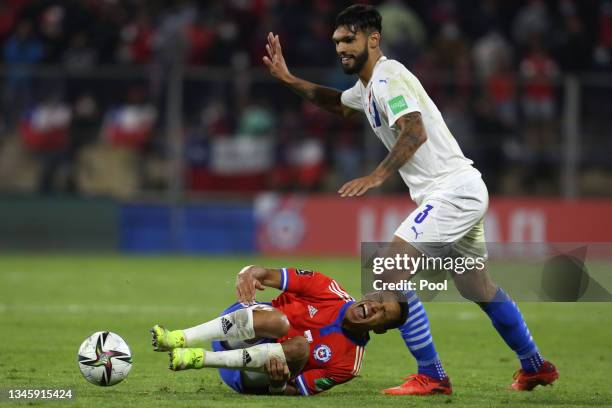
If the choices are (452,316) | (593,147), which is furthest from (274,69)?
(593,147)

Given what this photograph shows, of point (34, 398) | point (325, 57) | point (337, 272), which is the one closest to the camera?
point (34, 398)

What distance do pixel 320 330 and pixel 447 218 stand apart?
1060mm

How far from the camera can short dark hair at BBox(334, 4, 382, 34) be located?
24.2 feet

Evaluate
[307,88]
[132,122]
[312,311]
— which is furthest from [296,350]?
[132,122]

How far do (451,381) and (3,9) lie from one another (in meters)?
14.8

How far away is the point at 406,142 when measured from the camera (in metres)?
7.04

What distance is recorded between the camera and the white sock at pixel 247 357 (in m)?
6.91

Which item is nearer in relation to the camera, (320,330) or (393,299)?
(393,299)

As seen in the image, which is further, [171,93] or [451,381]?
[171,93]

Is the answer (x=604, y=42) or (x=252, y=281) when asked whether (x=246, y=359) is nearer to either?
(x=252, y=281)

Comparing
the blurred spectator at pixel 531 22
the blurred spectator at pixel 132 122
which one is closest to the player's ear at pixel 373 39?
the blurred spectator at pixel 132 122

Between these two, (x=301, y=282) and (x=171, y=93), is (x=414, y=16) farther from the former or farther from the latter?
(x=301, y=282)

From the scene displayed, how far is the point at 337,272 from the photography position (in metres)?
15.9

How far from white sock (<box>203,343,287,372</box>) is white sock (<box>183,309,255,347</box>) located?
115 mm
